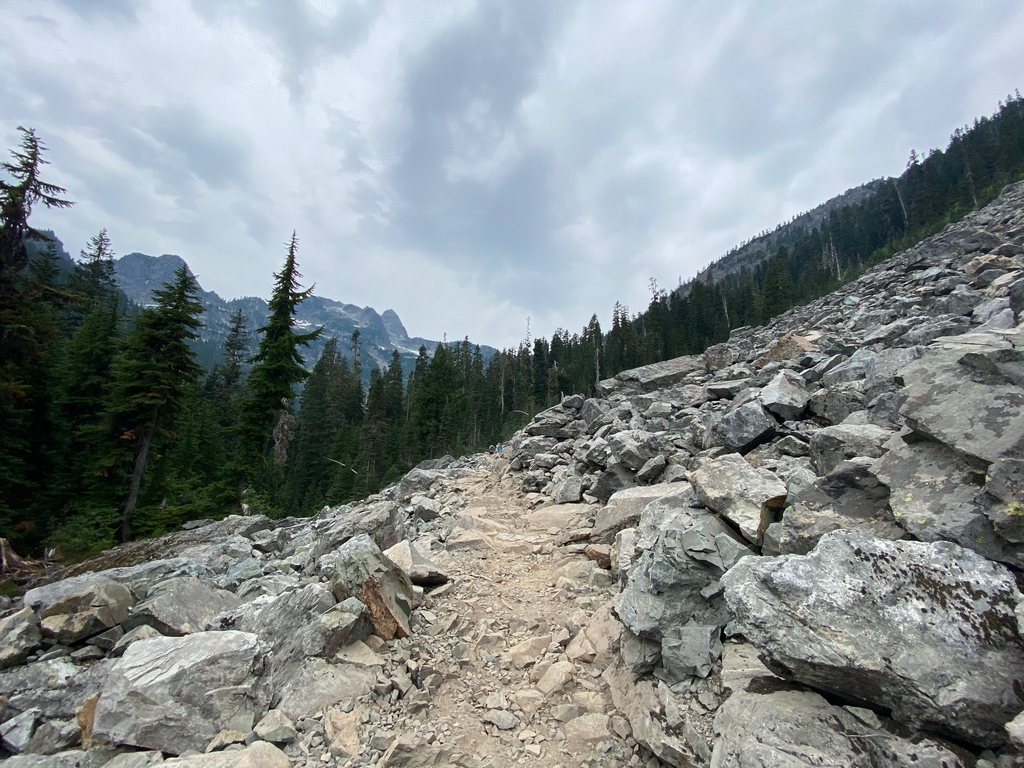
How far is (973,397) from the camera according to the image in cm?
450

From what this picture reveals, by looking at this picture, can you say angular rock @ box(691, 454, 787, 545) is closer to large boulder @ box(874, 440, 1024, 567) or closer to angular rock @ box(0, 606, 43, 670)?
large boulder @ box(874, 440, 1024, 567)

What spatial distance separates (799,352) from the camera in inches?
770

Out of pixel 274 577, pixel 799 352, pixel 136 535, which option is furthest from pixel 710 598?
pixel 136 535

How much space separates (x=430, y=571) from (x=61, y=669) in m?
5.23

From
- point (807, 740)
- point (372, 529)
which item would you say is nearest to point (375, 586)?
point (372, 529)

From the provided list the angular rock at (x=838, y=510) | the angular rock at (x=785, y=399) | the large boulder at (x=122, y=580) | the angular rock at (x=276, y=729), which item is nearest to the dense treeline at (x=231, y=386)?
the large boulder at (x=122, y=580)

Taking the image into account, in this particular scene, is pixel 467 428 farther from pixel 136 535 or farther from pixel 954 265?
pixel 954 265

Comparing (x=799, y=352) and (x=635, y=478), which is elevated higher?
(x=799, y=352)

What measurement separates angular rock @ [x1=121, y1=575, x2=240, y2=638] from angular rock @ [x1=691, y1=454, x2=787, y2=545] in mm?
8211

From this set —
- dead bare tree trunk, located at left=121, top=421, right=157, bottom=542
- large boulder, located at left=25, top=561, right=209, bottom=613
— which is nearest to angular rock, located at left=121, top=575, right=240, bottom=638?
large boulder, located at left=25, top=561, right=209, bottom=613

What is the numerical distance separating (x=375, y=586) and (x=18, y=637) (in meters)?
5.05

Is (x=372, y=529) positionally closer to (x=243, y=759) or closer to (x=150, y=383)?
(x=243, y=759)

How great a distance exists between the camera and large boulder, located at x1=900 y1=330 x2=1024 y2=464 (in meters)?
4.02

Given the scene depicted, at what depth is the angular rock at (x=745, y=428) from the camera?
10016 millimetres
